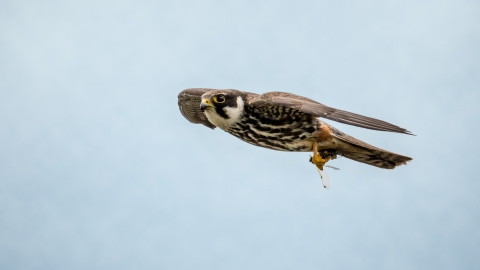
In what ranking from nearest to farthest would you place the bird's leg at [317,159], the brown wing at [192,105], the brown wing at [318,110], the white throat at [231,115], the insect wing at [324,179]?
the brown wing at [318,110], the insect wing at [324,179], the white throat at [231,115], the bird's leg at [317,159], the brown wing at [192,105]

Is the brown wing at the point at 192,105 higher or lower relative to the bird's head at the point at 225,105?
higher

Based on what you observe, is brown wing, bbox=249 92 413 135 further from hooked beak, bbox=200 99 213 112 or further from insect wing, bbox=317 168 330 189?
insect wing, bbox=317 168 330 189

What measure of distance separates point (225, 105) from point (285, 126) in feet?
2.72

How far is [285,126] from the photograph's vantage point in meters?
8.92

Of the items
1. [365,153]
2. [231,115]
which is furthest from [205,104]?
[365,153]

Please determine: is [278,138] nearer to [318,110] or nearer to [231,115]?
[231,115]

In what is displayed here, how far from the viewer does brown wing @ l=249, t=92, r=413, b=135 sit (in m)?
7.88

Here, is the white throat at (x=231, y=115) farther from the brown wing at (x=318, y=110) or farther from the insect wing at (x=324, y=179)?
the insect wing at (x=324, y=179)

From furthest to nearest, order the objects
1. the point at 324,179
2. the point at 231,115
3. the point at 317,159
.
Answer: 1. the point at 317,159
2. the point at 231,115
3. the point at 324,179

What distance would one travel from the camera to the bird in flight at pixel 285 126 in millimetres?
8797

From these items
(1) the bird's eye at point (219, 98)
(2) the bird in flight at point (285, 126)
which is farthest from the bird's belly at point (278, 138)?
(1) the bird's eye at point (219, 98)

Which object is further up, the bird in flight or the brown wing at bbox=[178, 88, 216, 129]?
the brown wing at bbox=[178, 88, 216, 129]

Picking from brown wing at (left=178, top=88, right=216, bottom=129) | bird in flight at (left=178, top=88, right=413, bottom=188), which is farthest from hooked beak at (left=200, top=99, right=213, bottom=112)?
brown wing at (left=178, top=88, right=216, bottom=129)

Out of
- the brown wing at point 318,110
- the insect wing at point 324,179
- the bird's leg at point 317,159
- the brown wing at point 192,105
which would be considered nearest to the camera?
the brown wing at point 318,110
